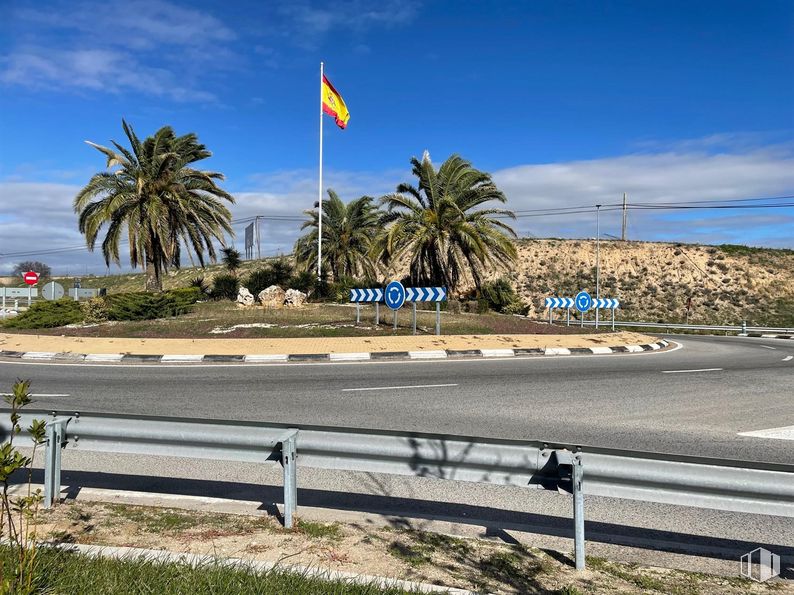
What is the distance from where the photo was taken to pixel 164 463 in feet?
18.7

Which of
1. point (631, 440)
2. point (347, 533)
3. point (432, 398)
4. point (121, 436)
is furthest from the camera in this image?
point (432, 398)

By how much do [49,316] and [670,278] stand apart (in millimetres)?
50399

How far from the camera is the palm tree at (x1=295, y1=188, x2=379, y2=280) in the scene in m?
33.1

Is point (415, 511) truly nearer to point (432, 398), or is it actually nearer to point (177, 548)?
point (177, 548)

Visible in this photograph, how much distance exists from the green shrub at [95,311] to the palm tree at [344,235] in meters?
13.1

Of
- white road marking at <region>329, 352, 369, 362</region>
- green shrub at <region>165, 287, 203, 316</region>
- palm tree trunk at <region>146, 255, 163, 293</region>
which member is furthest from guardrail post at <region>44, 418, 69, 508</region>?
palm tree trunk at <region>146, 255, 163, 293</region>

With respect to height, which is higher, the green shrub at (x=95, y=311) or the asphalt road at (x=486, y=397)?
the green shrub at (x=95, y=311)

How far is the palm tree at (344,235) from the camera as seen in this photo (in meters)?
33.1

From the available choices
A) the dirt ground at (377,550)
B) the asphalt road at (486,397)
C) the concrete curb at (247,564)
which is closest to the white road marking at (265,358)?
the asphalt road at (486,397)

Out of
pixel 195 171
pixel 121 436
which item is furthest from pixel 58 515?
pixel 195 171

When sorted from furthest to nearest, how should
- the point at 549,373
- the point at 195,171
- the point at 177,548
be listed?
the point at 195,171 → the point at 549,373 → the point at 177,548

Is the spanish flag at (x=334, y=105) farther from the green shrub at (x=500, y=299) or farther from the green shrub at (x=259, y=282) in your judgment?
the green shrub at (x=500, y=299)

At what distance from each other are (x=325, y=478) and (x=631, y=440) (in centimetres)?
359

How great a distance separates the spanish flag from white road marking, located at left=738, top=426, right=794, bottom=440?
87.8 feet
